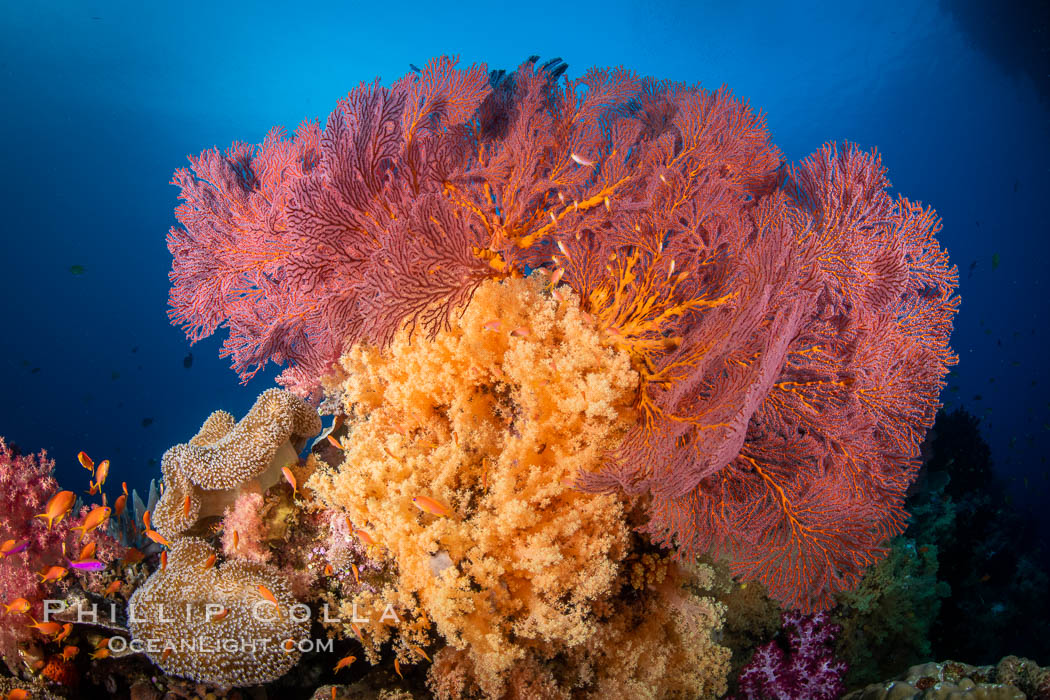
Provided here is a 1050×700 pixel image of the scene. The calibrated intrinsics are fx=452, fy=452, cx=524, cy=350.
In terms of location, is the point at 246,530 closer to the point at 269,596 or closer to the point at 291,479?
the point at 291,479

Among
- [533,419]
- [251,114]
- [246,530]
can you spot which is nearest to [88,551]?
[246,530]

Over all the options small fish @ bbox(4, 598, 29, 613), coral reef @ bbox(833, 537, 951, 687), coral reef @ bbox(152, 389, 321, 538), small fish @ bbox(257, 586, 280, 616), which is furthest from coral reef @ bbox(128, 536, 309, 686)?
coral reef @ bbox(833, 537, 951, 687)

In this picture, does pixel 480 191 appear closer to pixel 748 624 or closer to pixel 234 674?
pixel 234 674

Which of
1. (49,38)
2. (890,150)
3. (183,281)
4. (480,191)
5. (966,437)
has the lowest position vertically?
(966,437)

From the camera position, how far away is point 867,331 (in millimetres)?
3371

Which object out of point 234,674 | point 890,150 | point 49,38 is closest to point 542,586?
point 234,674

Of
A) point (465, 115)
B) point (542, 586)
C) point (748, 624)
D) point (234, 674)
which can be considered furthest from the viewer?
point (748, 624)

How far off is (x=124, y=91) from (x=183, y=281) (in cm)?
4035

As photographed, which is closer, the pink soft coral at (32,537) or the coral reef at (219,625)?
the coral reef at (219,625)

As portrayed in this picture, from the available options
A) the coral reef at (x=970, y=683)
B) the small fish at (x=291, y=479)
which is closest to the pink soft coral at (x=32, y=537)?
the small fish at (x=291, y=479)

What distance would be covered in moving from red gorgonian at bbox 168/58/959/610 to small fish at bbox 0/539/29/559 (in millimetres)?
2723

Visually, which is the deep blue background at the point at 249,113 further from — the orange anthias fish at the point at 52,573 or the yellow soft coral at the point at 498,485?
the yellow soft coral at the point at 498,485

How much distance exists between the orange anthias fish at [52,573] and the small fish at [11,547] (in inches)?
10.7

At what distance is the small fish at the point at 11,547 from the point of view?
3.82 metres
